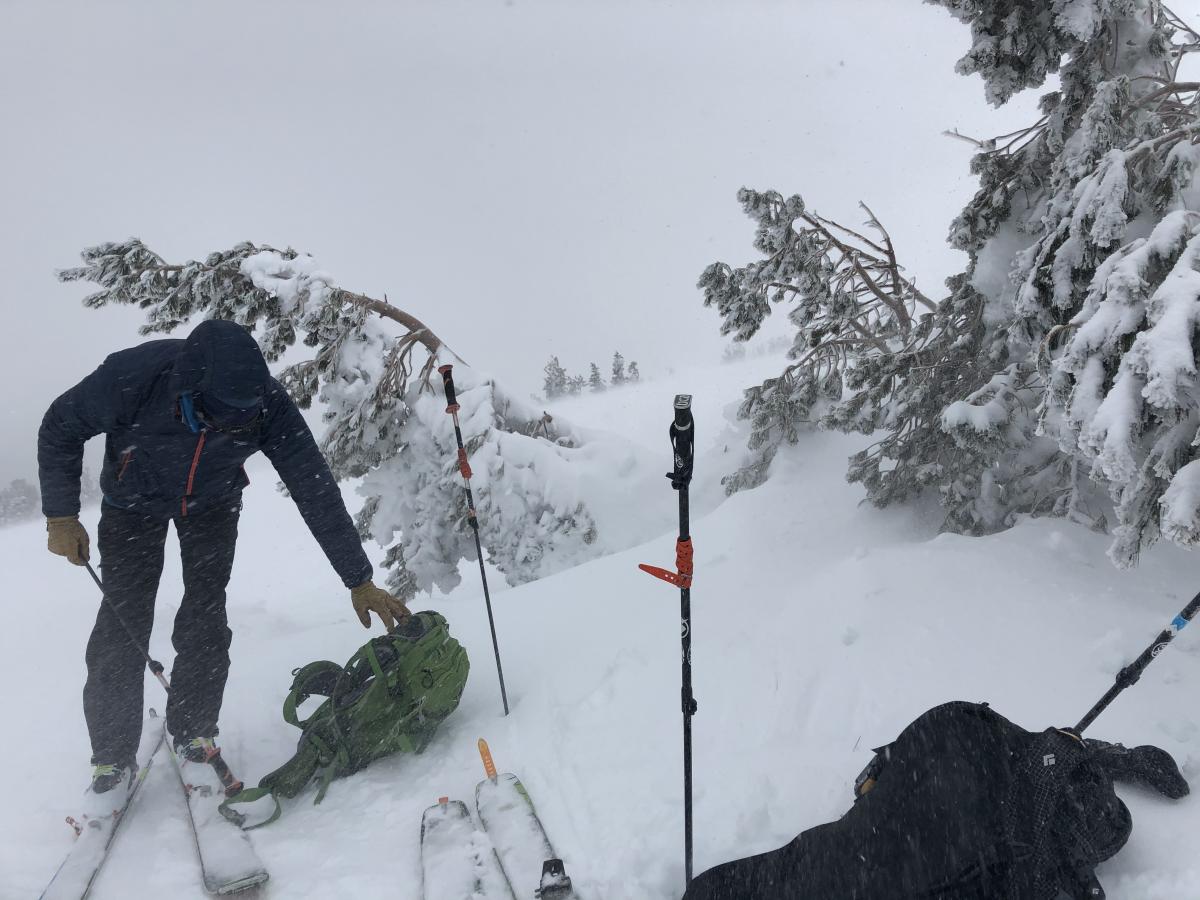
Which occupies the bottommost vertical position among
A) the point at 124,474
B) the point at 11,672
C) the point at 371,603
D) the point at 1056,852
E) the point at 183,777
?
the point at 11,672

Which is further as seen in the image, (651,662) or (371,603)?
(651,662)

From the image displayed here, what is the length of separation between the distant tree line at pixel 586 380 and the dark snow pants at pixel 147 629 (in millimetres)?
42783

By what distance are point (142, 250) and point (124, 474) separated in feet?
19.2

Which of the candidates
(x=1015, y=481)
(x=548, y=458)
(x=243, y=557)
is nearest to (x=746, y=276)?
(x=1015, y=481)

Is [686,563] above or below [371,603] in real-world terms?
above

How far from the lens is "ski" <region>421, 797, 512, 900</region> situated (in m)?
2.99

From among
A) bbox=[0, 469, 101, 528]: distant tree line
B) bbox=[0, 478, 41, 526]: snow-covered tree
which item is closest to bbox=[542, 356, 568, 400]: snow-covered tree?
bbox=[0, 469, 101, 528]: distant tree line

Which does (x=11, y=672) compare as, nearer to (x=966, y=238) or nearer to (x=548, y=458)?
(x=548, y=458)

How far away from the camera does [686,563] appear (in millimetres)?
2539

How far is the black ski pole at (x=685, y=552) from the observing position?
2.23 metres

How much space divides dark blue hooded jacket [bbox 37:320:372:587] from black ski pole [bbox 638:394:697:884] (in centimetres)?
220

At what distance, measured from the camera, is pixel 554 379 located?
2010 inches


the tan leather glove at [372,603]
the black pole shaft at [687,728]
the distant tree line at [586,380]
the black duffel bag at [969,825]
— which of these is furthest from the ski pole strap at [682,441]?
the distant tree line at [586,380]

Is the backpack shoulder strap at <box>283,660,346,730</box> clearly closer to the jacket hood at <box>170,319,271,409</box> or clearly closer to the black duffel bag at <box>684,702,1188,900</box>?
the jacket hood at <box>170,319,271,409</box>
